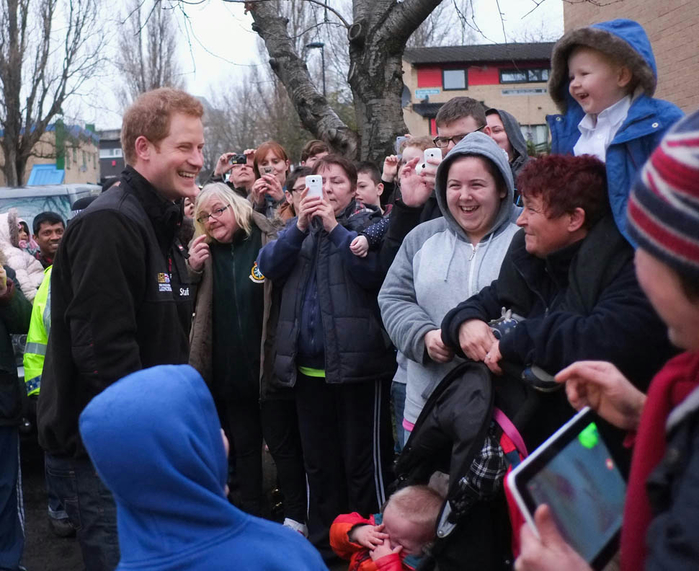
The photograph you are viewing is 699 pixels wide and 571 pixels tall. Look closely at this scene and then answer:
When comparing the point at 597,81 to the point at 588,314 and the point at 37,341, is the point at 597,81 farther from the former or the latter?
the point at 37,341

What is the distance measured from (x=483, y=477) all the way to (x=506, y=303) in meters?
0.65

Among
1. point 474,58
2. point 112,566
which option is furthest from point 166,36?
point 112,566

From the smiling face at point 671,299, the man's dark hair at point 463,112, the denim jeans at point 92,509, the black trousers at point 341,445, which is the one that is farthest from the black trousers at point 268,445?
the smiling face at point 671,299

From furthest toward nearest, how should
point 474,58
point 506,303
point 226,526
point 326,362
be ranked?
point 474,58, point 326,362, point 506,303, point 226,526

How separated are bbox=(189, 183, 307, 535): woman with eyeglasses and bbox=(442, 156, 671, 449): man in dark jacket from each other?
6.90ft

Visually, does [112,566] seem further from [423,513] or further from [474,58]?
[474,58]

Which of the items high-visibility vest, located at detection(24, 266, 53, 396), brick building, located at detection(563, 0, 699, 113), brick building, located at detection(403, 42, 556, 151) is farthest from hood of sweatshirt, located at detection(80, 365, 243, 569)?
brick building, located at detection(403, 42, 556, 151)

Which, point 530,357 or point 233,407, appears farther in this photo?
point 233,407

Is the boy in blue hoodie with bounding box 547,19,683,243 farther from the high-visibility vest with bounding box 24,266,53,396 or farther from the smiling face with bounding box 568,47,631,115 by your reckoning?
the high-visibility vest with bounding box 24,266,53,396

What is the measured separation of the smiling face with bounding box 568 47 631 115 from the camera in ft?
8.63

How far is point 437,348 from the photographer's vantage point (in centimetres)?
290

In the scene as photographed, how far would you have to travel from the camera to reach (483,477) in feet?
7.74

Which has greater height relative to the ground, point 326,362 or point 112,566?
point 326,362

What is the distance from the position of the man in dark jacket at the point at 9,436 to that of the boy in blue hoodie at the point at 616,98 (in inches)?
116
